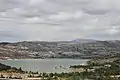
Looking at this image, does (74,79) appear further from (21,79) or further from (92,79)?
(21,79)

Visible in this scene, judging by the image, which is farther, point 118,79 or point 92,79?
point 118,79

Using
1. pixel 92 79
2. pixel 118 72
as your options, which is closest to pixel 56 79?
pixel 92 79

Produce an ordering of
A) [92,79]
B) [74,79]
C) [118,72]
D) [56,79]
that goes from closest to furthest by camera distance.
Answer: [74,79]
[92,79]
[56,79]
[118,72]

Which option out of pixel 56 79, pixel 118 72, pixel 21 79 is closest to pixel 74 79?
pixel 56 79

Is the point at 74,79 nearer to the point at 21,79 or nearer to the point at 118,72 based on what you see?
the point at 21,79

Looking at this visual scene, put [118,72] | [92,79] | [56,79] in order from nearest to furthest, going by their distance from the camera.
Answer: [92,79], [56,79], [118,72]

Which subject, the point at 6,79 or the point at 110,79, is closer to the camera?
the point at 110,79

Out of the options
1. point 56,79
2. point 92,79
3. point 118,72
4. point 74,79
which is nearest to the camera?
point 74,79
